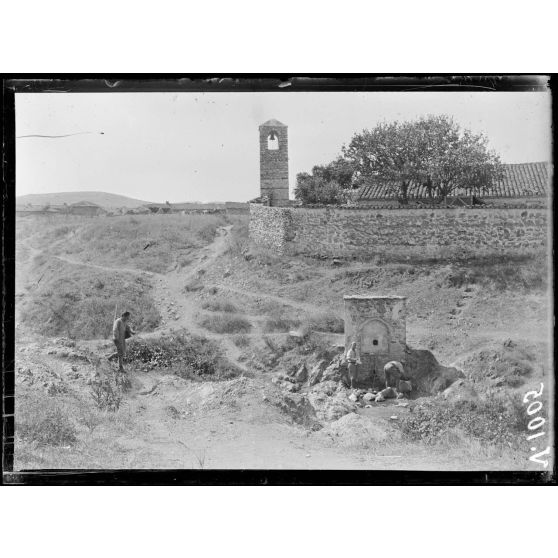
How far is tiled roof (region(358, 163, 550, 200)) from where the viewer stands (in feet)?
28.5

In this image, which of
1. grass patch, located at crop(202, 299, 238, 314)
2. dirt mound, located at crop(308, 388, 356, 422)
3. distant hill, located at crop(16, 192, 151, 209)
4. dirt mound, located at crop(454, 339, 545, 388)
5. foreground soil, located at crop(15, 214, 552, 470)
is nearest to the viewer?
foreground soil, located at crop(15, 214, 552, 470)

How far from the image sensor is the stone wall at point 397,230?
895cm

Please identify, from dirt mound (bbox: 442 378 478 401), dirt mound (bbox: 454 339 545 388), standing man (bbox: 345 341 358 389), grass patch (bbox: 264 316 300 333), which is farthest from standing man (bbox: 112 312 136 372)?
dirt mound (bbox: 454 339 545 388)

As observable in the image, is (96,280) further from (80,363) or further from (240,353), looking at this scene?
(240,353)

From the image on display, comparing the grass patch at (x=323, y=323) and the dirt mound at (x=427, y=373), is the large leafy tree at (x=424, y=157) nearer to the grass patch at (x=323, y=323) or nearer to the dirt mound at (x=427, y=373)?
the grass patch at (x=323, y=323)

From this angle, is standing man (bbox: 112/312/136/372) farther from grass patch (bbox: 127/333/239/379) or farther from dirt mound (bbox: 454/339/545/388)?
dirt mound (bbox: 454/339/545/388)

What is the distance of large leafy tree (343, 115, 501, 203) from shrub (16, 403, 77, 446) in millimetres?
5088

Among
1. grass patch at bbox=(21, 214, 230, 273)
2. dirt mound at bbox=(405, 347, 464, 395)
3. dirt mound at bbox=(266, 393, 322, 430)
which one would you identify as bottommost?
dirt mound at bbox=(266, 393, 322, 430)

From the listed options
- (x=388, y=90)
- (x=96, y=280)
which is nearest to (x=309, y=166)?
(x=388, y=90)

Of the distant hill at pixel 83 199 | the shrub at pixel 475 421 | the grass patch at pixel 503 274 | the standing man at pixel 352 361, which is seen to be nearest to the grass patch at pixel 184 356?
the standing man at pixel 352 361

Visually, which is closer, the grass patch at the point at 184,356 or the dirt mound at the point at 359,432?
the dirt mound at the point at 359,432

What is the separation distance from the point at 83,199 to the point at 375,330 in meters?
4.24

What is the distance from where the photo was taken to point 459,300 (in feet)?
29.5

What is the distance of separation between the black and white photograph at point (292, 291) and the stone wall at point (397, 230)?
0.03 meters
